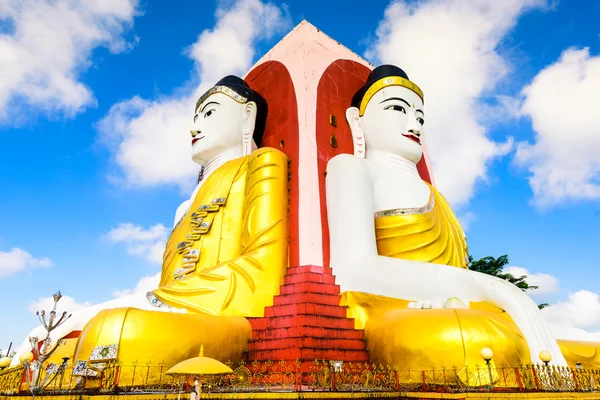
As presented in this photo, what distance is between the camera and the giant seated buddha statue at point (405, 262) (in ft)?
15.5

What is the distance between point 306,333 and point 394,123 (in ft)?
13.8

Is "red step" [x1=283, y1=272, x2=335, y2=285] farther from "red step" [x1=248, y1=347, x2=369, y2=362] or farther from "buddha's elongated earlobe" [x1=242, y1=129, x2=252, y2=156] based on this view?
"buddha's elongated earlobe" [x1=242, y1=129, x2=252, y2=156]

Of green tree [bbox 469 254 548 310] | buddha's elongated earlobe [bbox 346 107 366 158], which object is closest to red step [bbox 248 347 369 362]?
buddha's elongated earlobe [bbox 346 107 366 158]

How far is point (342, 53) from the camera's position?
9.77 m

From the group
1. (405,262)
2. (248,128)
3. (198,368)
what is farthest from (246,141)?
(198,368)

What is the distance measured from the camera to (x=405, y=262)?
620cm

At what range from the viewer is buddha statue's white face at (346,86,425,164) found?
805 centimetres

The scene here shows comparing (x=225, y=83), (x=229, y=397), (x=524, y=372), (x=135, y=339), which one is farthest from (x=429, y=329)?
(x=225, y=83)

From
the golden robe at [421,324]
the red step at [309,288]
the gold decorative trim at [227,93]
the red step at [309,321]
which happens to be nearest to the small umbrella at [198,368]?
the red step at [309,321]

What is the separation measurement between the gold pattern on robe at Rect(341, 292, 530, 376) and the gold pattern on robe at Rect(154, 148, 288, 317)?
6.14 ft

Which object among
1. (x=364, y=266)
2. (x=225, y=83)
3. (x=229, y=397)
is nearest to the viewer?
(x=229, y=397)

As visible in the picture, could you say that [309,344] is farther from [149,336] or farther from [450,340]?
[149,336]

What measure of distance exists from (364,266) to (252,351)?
188 centimetres

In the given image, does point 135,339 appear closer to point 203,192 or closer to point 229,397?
point 229,397
